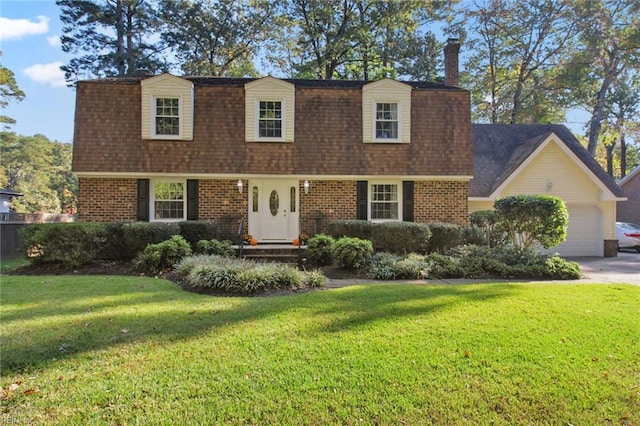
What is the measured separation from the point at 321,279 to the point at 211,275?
2.20 m

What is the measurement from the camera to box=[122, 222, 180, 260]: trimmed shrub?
10570mm

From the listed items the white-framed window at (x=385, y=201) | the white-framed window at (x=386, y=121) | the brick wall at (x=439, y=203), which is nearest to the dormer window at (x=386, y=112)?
the white-framed window at (x=386, y=121)

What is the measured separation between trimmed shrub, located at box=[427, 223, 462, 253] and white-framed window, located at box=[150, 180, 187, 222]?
26.8ft

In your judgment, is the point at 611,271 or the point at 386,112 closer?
the point at 611,271

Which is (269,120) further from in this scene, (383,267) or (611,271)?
(611,271)

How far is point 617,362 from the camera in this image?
396 centimetres

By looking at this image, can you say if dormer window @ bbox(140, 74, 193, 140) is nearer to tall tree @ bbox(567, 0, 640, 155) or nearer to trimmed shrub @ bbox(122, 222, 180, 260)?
trimmed shrub @ bbox(122, 222, 180, 260)

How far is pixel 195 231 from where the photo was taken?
38.2 feet

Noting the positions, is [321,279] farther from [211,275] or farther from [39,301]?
[39,301]

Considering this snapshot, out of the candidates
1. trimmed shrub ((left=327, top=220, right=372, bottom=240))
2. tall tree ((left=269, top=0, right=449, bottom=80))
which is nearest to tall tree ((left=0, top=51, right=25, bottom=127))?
tall tree ((left=269, top=0, right=449, bottom=80))

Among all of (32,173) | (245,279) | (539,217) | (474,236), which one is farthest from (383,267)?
(32,173)

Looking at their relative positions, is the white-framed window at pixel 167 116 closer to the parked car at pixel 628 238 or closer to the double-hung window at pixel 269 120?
the double-hung window at pixel 269 120

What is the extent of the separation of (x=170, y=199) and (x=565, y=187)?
15.5 m

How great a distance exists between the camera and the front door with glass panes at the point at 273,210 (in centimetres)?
1302
